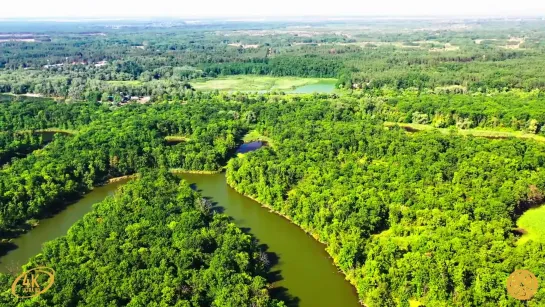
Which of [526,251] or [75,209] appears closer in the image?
[526,251]

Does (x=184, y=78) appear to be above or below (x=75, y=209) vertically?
above

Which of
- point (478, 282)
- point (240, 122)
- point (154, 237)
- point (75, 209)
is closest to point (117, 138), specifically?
point (75, 209)

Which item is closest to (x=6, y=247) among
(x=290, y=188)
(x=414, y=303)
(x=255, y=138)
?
(x=290, y=188)

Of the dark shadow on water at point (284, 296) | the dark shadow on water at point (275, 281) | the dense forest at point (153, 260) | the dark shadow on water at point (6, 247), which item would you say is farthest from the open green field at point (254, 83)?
the dark shadow on water at point (284, 296)

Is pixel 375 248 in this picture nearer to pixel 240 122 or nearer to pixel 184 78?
pixel 240 122

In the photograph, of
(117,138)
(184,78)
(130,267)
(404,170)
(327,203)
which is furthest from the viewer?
(184,78)

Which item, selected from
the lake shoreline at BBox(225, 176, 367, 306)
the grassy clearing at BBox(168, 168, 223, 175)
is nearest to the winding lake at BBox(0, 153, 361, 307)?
the lake shoreline at BBox(225, 176, 367, 306)

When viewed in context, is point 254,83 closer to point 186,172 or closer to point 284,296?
point 186,172
